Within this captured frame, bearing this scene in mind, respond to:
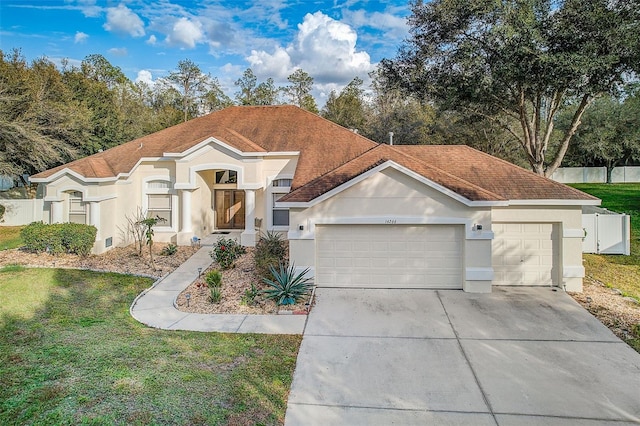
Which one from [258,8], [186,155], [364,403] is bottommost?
[364,403]

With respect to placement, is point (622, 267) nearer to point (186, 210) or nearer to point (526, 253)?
point (526, 253)

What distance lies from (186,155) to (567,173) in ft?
117

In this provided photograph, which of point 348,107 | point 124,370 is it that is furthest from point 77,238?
point 348,107

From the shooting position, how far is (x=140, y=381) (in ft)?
20.0

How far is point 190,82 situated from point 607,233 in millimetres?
49650

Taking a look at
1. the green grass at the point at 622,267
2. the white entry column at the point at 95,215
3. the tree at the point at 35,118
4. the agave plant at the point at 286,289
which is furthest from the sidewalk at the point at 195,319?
the tree at the point at 35,118

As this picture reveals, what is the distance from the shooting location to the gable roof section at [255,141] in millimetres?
15719

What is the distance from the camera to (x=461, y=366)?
7125 mm

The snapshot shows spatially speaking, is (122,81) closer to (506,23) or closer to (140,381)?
(506,23)

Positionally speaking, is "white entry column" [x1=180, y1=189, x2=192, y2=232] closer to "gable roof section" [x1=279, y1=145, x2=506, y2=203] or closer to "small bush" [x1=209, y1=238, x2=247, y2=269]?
"small bush" [x1=209, y1=238, x2=247, y2=269]

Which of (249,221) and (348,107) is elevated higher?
(348,107)

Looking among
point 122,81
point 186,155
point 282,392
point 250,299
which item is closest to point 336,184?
point 250,299

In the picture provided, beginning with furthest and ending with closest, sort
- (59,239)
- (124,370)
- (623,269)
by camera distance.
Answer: (59,239) → (623,269) → (124,370)

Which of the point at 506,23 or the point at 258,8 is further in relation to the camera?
the point at 258,8
